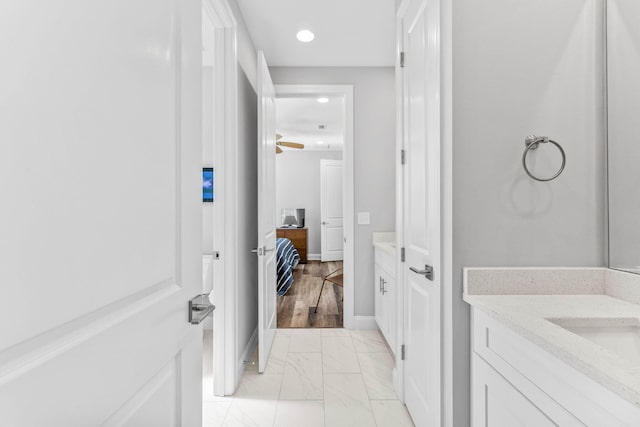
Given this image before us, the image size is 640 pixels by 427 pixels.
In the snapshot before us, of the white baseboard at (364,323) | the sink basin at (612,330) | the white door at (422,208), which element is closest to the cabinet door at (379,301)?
the white baseboard at (364,323)

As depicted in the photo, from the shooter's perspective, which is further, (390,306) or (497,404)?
(390,306)

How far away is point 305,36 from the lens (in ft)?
8.79

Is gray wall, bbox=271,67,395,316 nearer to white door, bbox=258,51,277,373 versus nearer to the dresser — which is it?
white door, bbox=258,51,277,373

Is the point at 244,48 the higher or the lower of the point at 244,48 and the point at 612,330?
the higher

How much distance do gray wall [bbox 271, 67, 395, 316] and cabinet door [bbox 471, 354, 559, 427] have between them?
201cm

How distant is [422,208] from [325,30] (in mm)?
1729

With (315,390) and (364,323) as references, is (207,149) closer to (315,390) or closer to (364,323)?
(364,323)

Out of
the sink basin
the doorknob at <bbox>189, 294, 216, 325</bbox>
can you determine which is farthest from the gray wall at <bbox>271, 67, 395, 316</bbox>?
the doorknob at <bbox>189, 294, 216, 325</bbox>

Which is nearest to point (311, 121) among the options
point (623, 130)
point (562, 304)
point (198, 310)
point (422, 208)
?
point (422, 208)

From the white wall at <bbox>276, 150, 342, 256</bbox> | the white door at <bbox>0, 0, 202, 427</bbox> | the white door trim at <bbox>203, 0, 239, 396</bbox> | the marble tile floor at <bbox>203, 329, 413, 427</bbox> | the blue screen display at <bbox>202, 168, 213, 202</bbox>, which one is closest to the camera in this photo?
the white door at <bbox>0, 0, 202, 427</bbox>

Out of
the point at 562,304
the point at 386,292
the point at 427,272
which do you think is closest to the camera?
the point at 562,304

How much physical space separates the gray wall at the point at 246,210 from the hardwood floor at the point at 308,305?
2.30 feet

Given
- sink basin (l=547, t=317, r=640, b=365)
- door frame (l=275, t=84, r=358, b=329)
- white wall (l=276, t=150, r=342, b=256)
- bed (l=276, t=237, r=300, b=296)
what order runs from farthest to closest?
white wall (l=276, t=150, r=342, b=256), bed (l=276, t=237, r=300, b=296), door frame (l=275, t=84, r=358, b=329), sink basin (l=547, t=317, r=640, b=365)

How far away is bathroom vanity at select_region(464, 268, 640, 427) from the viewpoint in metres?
0.74
